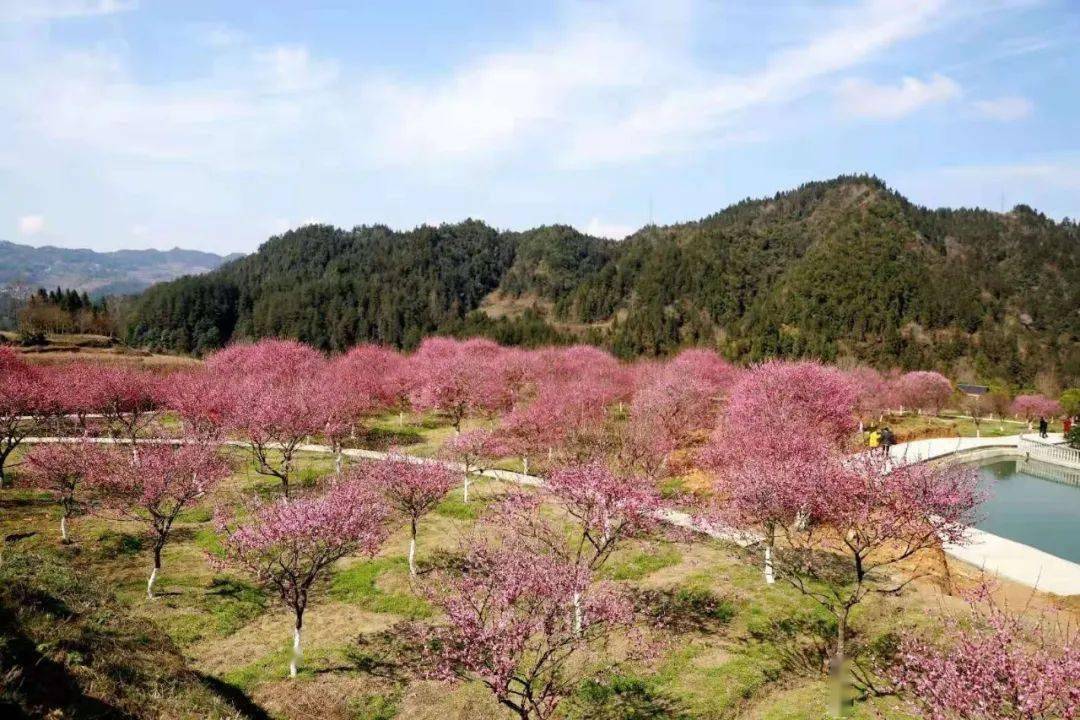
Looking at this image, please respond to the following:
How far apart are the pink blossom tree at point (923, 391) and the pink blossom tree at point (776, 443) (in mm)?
60601

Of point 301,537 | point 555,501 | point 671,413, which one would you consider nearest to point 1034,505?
point 671,413

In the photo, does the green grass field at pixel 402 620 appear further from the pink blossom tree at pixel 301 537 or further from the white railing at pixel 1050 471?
the white railing at pixel 1050 471

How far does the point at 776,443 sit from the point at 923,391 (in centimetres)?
7823

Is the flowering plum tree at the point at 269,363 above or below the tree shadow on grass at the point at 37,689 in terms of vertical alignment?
above

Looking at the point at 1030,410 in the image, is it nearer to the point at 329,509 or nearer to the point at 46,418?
the point at 329,509

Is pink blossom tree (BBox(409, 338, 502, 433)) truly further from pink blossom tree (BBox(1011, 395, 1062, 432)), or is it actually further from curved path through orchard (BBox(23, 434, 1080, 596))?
pink blossom tree (BBox(1011, 395, 1062, 432))

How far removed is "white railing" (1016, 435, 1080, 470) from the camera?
5441cm

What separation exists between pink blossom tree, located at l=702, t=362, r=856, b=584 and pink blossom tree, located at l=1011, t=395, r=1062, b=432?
75.0 metres

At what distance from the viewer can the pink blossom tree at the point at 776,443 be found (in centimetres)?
1842


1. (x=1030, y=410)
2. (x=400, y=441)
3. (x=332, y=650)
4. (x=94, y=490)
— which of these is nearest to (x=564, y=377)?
(x=400, y=441)

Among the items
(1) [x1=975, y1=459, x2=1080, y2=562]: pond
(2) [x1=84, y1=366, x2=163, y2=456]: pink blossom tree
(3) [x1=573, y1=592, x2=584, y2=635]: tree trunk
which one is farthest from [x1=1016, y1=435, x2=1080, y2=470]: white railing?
(2) [x1=84, y1=366, x2=163, y2=456]: pink blossom tree

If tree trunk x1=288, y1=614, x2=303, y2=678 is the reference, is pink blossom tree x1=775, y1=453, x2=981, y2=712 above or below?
above

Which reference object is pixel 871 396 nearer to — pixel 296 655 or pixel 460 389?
pixel 460 389

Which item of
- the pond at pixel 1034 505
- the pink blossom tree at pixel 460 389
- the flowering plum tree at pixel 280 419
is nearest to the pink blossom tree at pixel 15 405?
the flowering plum tree at pixel 280 419
